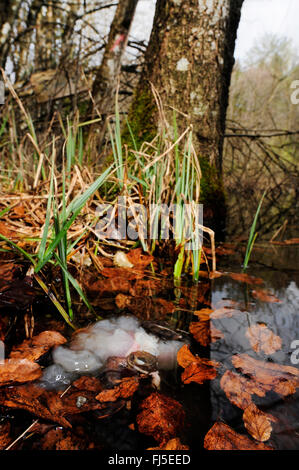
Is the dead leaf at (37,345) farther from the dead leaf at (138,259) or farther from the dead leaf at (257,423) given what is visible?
the dead leaf at (138,259)

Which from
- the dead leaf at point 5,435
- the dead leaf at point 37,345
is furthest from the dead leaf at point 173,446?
the dead leaf at point 37,345

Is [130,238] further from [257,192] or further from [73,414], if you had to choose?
[257,192]

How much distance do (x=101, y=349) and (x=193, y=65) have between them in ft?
6.16

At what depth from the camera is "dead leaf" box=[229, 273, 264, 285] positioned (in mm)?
1250

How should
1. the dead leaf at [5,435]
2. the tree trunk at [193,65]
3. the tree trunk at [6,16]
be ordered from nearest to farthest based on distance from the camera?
the dead leaf at [5,435] → the tree trunk at [193,65] → the tree trunk at [6,16]

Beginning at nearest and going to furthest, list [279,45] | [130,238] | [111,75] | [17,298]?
[17,298], [130,238], [111,75], [279,45]

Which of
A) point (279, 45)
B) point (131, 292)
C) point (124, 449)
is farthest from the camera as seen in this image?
point (279, 45)

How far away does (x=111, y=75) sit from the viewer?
278 cm

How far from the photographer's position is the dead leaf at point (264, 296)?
104cm

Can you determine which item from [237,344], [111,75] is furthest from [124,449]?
[111,75]

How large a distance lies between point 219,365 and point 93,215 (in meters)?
0.82

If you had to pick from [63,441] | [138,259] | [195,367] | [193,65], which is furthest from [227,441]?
[193,65]

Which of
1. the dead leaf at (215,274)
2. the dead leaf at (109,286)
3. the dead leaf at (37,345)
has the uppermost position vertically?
the dead leaf at (37,345)

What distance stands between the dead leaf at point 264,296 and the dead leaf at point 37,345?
768 millimetres
